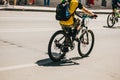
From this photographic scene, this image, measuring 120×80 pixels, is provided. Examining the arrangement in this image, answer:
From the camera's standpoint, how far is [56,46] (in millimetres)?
9352

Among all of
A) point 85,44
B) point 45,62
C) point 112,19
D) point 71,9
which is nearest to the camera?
point 45,62

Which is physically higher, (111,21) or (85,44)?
(85,44)

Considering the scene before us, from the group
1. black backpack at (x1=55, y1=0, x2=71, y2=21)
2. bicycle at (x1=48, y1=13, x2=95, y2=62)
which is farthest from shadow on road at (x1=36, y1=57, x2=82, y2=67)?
black backpack at (x1=55, y1=0, x2=71, y2=21)

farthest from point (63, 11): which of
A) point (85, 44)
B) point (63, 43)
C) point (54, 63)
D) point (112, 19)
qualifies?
point (112, 19)

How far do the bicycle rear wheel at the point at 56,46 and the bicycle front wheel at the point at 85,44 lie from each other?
2.60ft

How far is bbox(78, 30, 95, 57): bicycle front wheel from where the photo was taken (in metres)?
Result: 10.3

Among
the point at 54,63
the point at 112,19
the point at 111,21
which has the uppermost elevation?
the point at 54,63

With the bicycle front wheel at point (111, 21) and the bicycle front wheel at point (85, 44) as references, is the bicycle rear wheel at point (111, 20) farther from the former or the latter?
the bicycle front wheel at point (85, 44)

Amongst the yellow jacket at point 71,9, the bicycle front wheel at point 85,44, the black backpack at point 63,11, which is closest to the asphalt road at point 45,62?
the bicycle front wheel at point 85,44

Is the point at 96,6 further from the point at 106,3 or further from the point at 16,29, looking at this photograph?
the point at 16,29

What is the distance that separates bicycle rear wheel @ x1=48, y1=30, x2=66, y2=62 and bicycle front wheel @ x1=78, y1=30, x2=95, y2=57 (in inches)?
31.2

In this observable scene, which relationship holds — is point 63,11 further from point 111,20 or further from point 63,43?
point 111,20

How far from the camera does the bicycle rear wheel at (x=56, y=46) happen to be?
9.20 meters

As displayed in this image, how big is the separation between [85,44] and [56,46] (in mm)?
1289
